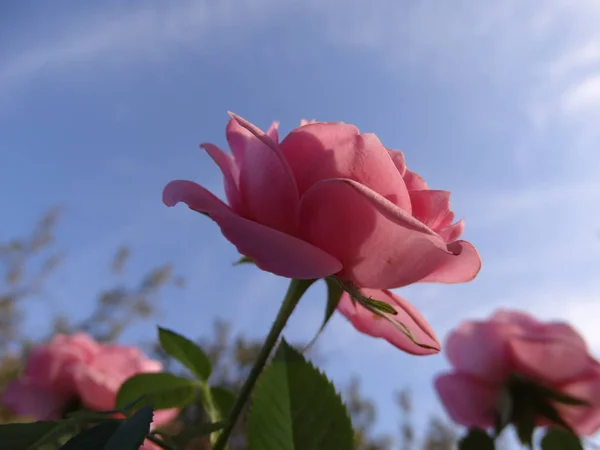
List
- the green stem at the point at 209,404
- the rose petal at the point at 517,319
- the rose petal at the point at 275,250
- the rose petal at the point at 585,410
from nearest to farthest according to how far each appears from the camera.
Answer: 1. the rose petal at the point at 275,250
2. the green stem at the point at 209,404
3. the rose petal at the point at 585,410
4. the rose petal at the point at 517,319

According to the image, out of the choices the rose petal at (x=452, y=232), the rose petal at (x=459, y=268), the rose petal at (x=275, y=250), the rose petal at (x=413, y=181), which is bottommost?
the rose petal at (x=275, y=250)

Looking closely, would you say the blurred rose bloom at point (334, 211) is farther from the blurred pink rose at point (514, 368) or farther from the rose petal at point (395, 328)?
the blurred pink rose at point (514, 368)

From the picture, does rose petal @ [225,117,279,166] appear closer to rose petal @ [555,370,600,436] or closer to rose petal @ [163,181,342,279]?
rose petal @ [163,181,342,279]

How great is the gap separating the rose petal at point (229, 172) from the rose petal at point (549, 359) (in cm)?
61

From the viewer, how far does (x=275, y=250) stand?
311 millimetres

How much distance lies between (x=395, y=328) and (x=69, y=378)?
608 mm

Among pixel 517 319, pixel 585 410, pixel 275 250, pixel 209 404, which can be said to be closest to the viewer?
pixel 275 250

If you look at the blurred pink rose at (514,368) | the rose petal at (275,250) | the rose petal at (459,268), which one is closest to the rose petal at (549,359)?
the blurred pink rose at (514,368)

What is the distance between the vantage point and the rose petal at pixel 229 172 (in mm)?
379

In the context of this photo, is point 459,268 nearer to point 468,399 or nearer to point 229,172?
point 229,172

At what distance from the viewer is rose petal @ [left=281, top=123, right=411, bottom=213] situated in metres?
0.35

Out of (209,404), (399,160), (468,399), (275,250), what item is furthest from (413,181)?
(468,399)

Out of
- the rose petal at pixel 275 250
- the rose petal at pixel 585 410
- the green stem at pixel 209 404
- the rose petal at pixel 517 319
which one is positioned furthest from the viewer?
the rose petal at pixel 517 319

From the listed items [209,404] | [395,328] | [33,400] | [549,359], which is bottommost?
[33,400]
